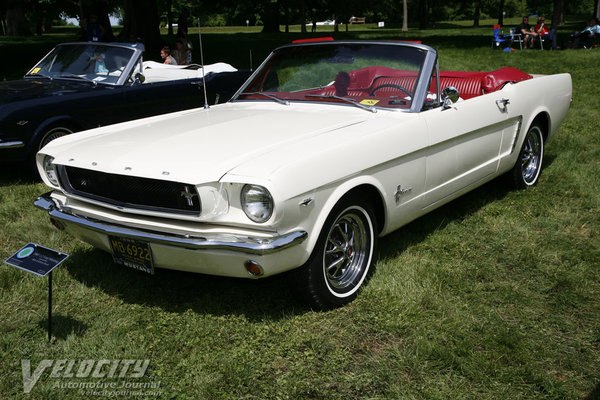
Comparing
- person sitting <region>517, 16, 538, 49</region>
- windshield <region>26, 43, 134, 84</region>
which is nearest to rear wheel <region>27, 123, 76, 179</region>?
windshield <region>26, 43, 134, 84</region>

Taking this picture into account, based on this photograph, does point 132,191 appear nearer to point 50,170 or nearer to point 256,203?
point 256,203

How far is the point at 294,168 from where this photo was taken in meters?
2.88

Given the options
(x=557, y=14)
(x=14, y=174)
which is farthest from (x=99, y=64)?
(x=557, y=14)

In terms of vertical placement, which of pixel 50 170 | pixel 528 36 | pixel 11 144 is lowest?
pixel 11 144

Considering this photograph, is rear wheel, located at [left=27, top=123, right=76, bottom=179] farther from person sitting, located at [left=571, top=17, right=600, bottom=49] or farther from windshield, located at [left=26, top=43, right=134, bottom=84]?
person sitting, located at [left=571, top=17, right=600, bottom=49]

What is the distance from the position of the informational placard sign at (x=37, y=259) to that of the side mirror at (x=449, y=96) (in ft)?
9.05

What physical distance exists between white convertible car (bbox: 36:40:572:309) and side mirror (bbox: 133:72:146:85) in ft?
7.88

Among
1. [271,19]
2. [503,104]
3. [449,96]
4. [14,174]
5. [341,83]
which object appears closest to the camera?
[449,96]

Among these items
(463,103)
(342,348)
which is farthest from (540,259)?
(342,348)

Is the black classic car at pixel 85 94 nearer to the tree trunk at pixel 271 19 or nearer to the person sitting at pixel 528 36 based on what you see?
the person sitting at pixel 528 36

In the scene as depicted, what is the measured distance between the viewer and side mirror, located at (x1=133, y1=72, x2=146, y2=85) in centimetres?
662

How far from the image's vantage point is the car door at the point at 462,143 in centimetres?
396

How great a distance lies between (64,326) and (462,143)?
2999 millimetres

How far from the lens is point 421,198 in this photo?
3898 mm
